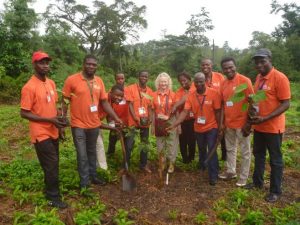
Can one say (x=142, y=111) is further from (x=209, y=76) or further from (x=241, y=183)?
(x=241, y=183)

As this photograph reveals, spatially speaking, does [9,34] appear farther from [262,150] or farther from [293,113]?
[262,150]

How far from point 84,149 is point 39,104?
1061 millimetres

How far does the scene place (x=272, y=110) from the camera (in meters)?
4.98

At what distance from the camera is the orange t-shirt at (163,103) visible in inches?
241

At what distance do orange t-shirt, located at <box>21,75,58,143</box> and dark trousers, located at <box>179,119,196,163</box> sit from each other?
104 inches

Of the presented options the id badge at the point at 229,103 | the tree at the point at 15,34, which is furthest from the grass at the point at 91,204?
the tree at the point at 15,34

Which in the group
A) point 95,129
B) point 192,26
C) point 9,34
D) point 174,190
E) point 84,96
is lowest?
point 174,190

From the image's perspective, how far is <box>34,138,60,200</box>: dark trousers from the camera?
15.1 feet

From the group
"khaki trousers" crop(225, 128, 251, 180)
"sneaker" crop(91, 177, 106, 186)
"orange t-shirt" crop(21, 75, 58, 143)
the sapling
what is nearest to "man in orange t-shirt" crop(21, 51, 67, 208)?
"orange t-shirt" crop(21, 75, 58, 143)

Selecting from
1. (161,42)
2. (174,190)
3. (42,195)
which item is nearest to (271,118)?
(174,190)

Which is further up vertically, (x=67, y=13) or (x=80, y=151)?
(x=67, y=13)

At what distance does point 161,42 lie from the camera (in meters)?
46.2

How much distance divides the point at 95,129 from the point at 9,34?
14.0 meters

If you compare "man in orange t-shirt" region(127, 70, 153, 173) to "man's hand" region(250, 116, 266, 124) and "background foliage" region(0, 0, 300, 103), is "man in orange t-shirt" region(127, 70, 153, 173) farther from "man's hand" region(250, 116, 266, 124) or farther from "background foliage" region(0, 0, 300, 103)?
"background foliage" region(0, 0, 300, 103)
